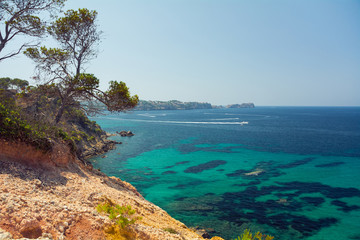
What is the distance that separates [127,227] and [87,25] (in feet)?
57.3

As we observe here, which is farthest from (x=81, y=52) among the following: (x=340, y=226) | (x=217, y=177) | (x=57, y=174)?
(x=340, y=226)

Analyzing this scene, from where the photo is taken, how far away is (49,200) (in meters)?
10.0

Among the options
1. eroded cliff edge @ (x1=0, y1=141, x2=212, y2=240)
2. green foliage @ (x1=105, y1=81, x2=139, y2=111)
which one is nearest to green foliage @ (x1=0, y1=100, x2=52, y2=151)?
eroded cliff edge @ (x1=0, y1=141, x2=212, y2=240)

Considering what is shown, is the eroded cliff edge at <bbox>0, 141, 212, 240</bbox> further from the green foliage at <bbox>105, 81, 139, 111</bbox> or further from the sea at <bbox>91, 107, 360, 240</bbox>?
the sea at <bbox>91, 107, 360, 240</bbox>

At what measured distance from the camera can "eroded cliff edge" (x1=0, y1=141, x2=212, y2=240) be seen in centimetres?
816

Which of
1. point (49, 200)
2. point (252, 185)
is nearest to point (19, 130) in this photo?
point (49, 200)

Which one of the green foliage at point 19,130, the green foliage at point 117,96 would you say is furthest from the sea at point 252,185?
the green foliage at point 19,130

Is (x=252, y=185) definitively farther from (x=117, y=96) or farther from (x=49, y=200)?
(x=49, y=200)

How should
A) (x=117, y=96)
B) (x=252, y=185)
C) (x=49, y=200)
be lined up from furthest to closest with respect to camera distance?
(x=252, y=185) → (x=117, y=96) → (x=49, y=200)

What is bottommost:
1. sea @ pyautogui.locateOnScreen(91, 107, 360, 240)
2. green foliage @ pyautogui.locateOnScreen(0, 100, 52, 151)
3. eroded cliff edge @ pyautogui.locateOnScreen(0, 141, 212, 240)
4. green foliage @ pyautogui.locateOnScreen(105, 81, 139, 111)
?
sea @ pyautogui.locateOnScreen(91, 107, 360, 240)


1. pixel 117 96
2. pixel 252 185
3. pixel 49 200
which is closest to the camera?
pixel 49 200

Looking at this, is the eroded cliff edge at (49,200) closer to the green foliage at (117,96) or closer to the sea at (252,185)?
the green foliage at (117,96)

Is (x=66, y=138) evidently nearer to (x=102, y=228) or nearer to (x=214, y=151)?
(x=102, y=228)

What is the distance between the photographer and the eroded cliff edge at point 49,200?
26.8 feet
